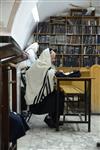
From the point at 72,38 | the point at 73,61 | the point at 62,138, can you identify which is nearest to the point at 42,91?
the point at 62,138

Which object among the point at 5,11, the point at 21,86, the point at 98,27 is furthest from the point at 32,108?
the point at 98,27

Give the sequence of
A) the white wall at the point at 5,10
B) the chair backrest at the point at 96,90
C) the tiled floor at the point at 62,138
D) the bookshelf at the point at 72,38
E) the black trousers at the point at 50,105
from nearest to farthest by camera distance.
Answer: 1. the white wall at the point at 5,10
2. the tiled floor at the point at 62,138
3. the black trousers at the point at 50,105
4. the chair backrest at the point at 96,90
5. the bookshelf at the point at 72,38

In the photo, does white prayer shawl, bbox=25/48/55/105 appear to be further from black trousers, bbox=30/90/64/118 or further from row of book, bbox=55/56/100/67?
row of book, bbox=55/56/100/67

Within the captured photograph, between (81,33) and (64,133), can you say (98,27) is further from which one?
(64,133)

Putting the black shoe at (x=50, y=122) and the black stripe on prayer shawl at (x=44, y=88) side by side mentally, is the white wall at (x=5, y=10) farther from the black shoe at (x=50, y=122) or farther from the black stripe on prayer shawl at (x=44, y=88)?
the black shoe at (x=50, y=122)

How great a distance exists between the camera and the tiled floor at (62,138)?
3915 millimetres

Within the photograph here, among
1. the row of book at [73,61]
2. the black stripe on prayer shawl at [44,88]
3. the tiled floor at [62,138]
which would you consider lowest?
the tiled floor at [62,138]

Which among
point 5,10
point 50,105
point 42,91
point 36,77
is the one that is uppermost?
point 5,10

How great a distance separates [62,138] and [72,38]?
4896 mm

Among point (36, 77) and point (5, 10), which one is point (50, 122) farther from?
point (5, 10)

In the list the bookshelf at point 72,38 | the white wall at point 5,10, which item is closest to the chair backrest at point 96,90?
the bookshelf at point 72,38

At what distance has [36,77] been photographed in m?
5.14

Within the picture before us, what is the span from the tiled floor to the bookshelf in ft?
11.7

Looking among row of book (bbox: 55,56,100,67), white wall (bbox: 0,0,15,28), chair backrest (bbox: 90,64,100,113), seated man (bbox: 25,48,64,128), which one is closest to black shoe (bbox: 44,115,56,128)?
seated man (bbox: 25,48,64,128)
